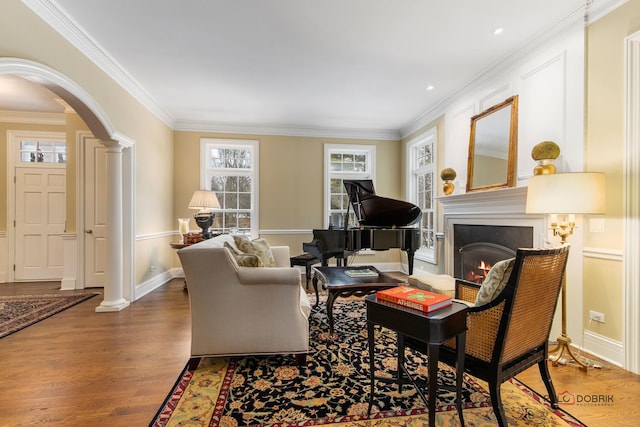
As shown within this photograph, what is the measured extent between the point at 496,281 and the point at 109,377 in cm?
258

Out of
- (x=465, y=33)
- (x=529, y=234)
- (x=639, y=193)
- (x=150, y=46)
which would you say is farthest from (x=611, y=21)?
(x=150, y=46)

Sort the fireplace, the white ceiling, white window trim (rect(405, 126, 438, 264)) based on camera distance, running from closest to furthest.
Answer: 1. the white ceiling
2. the fireplace
3. white window trim (rect(405, 126, 438, 264))

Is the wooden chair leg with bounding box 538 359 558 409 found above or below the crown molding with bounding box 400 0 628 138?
below

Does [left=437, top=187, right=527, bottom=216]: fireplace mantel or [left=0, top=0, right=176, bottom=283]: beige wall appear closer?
[left=0, top=0, right=176, bottom=283]: beige wall

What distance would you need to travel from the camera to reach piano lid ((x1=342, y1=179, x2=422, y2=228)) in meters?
3.70

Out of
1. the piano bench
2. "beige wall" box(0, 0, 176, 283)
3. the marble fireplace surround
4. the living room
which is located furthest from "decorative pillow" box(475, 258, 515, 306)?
"beige wall" box(0, 0, 176, 283)

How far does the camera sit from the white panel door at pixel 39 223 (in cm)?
466

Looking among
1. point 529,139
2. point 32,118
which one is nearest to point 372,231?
point 529,139

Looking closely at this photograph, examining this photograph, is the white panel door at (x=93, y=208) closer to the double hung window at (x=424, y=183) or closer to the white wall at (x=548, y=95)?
the double hung window at (x=424, y=183)

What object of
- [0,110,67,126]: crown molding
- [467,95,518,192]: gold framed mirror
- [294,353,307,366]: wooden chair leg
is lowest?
[294,353,307,366]: wooden chair leg

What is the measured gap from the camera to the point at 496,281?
1.51m

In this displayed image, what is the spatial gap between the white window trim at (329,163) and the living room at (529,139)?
3.27ft

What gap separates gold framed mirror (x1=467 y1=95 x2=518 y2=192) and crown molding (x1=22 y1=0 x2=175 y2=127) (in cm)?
423

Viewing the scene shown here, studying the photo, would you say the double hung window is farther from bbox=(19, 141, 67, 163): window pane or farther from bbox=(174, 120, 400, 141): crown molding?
bbox=(19, 141, 67, 163): window pane
